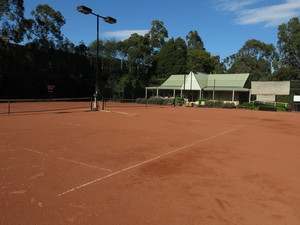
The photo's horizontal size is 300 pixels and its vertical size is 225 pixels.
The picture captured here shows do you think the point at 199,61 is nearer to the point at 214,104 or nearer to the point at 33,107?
the point at 214,104

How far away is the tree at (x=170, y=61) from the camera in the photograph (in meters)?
57.7

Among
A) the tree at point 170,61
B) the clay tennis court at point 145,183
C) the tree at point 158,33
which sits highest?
the tree at point 158,33

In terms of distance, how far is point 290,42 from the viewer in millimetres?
54281

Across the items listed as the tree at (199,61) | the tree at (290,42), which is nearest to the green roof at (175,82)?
the tree at (199,61)

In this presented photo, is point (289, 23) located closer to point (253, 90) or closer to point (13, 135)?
point (253, 90)

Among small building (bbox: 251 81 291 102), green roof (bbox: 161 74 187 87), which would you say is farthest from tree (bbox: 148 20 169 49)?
small building (bbox: 251 81 291 102)

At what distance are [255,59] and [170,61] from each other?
33826 mm

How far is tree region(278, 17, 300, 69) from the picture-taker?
52500 millimetres

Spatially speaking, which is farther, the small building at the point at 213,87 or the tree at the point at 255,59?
the tree at the point at 255,59

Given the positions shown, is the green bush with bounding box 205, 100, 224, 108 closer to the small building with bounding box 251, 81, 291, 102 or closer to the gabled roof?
the gabled roof

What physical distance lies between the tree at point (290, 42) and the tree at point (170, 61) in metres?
22.7

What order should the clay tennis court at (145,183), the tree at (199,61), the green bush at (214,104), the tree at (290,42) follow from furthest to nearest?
the tree at (199,61), the tree at (290,42), the green bush at (214,104), the clay tennis court at (145,183)

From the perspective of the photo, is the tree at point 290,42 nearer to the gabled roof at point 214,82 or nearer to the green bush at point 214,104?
the gabled roof at point 214,82

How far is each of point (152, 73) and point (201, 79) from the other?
2129 cm
